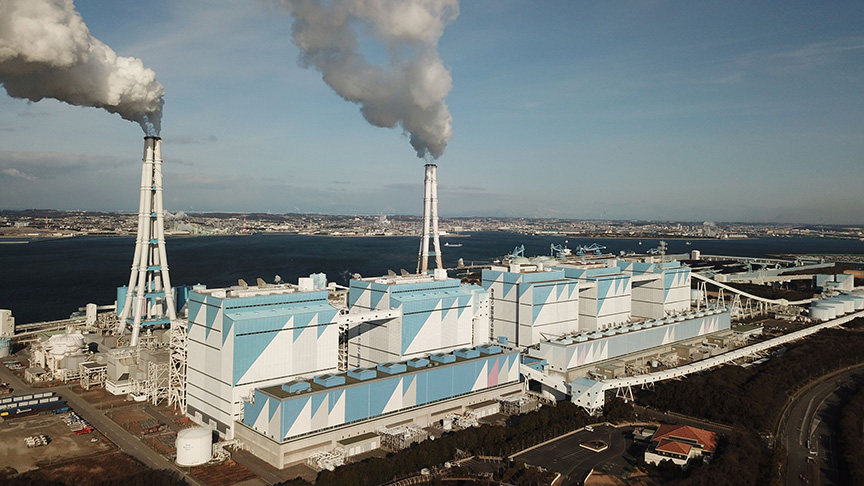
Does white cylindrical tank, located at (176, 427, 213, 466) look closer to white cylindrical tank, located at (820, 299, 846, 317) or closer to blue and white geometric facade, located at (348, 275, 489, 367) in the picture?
blue and white geometric facade, located at (348, 275, 489, 367)

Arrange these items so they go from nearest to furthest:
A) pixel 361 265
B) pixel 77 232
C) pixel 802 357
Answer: pixel 802 357 < pixel 361 265 < pixel 77 232

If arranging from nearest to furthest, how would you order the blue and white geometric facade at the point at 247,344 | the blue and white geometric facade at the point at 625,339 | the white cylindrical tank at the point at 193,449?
the white cylindrical tank at the point at 193,449, the blue and white geometric facade at the point at 247,344, the blue and white geometric facade at the point at 625,339

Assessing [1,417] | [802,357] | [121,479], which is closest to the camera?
[121,479]

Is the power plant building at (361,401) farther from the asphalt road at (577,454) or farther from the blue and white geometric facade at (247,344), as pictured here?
the asphalt road at (577,454)

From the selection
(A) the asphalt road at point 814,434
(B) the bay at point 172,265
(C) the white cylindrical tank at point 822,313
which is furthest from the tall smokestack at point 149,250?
(C) the white cylindrical tank at point 822,313

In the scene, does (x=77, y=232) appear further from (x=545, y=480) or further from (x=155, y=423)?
(x=545, y=480)

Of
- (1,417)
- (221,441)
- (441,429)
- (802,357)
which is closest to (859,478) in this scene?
(441,429)

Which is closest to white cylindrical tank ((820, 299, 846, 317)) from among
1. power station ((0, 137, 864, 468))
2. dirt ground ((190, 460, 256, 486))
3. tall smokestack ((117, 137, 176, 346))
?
power station ((0, 137, 864, 468))
